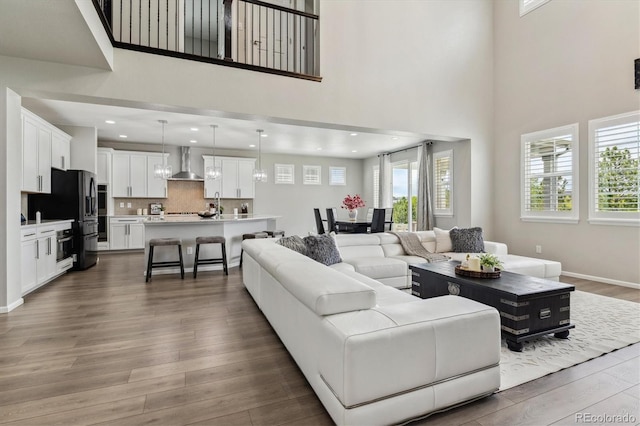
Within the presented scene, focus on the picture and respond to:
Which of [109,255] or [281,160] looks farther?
[281,160]

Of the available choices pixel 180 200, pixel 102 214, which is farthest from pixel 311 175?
pixel 102 214

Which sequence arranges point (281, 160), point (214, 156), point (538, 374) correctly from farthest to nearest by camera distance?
1. point (281, 160)
2. point (214, 156)
3. point (538, 374)

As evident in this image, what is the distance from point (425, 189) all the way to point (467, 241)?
3158 mm

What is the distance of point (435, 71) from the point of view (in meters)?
5.98

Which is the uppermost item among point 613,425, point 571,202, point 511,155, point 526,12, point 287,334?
point 526,12

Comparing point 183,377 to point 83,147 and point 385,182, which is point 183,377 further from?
point 385,182

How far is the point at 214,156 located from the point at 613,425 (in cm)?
876

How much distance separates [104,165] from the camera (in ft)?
25.6

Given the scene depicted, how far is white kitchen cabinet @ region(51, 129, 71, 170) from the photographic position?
18.8 feet

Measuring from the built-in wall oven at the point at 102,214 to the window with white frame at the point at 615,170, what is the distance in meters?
9.90

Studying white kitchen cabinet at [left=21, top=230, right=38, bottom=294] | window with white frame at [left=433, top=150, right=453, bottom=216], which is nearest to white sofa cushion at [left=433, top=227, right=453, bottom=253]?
window with white frame at [left=433, top=150, right=453, bottom=216]

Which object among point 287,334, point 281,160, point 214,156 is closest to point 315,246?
point 287,334

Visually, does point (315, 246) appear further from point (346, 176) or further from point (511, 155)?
point (346, 176)

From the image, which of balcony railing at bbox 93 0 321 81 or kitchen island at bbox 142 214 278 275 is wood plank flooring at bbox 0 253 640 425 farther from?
balcony railing at bbox 93 0 321 81
